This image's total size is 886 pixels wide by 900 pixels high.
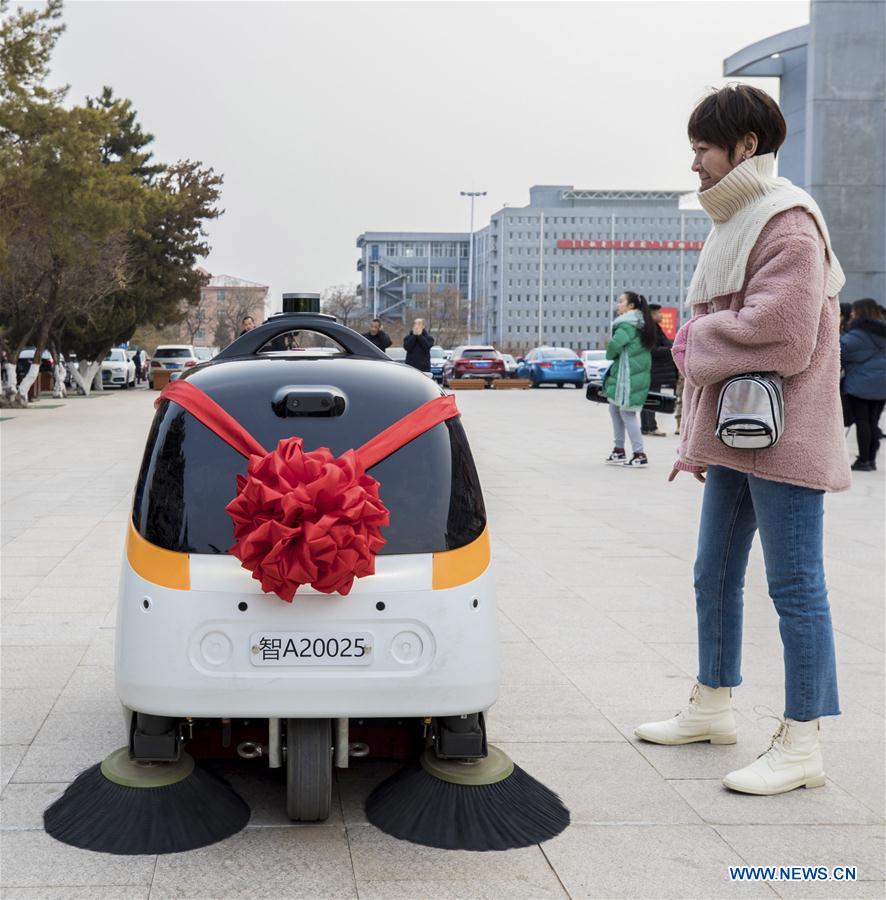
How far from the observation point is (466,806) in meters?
3.58

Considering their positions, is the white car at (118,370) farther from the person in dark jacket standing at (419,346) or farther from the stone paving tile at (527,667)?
the stone paving tile at (527,667)

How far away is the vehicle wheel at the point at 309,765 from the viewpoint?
3449mm

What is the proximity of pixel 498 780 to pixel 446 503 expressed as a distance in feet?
2.77

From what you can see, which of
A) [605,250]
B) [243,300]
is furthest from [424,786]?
[605,250]

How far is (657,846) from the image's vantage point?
3469 mm

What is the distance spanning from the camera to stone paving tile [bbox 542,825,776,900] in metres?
3.20

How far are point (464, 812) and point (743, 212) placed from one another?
2009 mm

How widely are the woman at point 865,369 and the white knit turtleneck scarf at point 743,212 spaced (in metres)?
10.5

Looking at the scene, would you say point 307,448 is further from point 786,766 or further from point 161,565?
point 786,766

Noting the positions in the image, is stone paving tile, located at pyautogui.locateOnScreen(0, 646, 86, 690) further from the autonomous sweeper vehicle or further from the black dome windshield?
the black dome windshield

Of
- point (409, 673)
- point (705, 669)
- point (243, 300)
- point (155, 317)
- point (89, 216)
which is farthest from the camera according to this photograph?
point (243, 300)

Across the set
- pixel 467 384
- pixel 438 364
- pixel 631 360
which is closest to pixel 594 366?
pixel 467 384

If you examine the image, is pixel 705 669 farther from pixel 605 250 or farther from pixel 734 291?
pixel 605 250

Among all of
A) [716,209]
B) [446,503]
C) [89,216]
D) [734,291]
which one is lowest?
[446,503]
